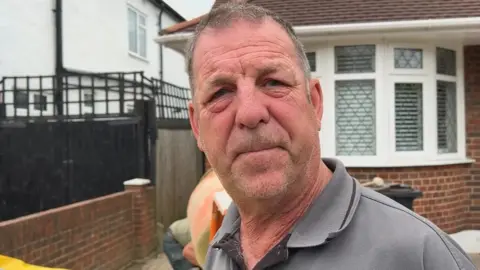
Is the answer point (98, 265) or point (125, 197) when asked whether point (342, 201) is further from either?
point (125, 197)

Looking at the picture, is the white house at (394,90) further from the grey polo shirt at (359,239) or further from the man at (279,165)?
the grey polo shirt at (359,239)

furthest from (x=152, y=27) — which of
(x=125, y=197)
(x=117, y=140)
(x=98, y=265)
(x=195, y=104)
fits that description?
(x=195, y=104)

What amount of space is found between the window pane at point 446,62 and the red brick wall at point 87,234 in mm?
4287

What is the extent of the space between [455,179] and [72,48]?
7.27m

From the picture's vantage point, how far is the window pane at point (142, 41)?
13.9 metres

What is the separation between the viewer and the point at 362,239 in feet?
3.75

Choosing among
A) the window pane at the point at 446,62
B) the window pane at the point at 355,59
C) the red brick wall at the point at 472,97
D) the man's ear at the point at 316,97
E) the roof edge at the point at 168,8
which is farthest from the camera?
the roof edge at the point at 168,8

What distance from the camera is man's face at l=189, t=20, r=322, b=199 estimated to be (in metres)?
1.23

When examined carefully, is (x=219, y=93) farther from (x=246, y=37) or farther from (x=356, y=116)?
(x=356, y=116)

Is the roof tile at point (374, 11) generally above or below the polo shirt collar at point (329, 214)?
above

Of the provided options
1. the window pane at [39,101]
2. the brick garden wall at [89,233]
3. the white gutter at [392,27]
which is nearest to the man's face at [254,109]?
the brick garden wall at [89,233]

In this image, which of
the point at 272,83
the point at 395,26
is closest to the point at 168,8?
the point at 395,26

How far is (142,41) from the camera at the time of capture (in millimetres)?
14117

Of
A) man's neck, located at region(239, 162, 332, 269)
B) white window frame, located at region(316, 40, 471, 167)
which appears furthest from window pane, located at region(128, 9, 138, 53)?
man's neck, located at region(239, 162, 332, 269)
